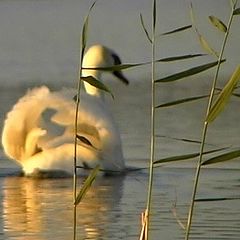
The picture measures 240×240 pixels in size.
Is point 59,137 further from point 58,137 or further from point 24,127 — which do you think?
point 24,127

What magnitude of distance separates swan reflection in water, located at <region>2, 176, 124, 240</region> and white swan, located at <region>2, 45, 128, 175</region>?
0.36 meters

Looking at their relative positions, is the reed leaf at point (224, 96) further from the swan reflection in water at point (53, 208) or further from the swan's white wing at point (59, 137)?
the swan's white wing at point (59, 137)

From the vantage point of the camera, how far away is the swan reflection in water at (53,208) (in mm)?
6469

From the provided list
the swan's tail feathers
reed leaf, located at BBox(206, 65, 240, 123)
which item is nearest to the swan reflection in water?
the swan's tail feathers

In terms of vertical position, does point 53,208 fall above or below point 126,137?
below

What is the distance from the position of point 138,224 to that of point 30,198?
135cm

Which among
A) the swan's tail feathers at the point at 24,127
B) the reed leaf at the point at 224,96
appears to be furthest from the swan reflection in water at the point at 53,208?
the reed leaf at the point at 224,96

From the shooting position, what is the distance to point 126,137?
35.4 ft

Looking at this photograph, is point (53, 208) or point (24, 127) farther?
point (24, 127)

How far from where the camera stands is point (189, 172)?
9016mm

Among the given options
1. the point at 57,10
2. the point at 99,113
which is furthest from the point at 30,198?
the point at 57,10

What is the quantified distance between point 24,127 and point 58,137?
334mm

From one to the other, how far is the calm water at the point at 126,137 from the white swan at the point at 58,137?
0.17 metres

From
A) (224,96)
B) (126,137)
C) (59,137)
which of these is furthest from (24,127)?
(224,96)
